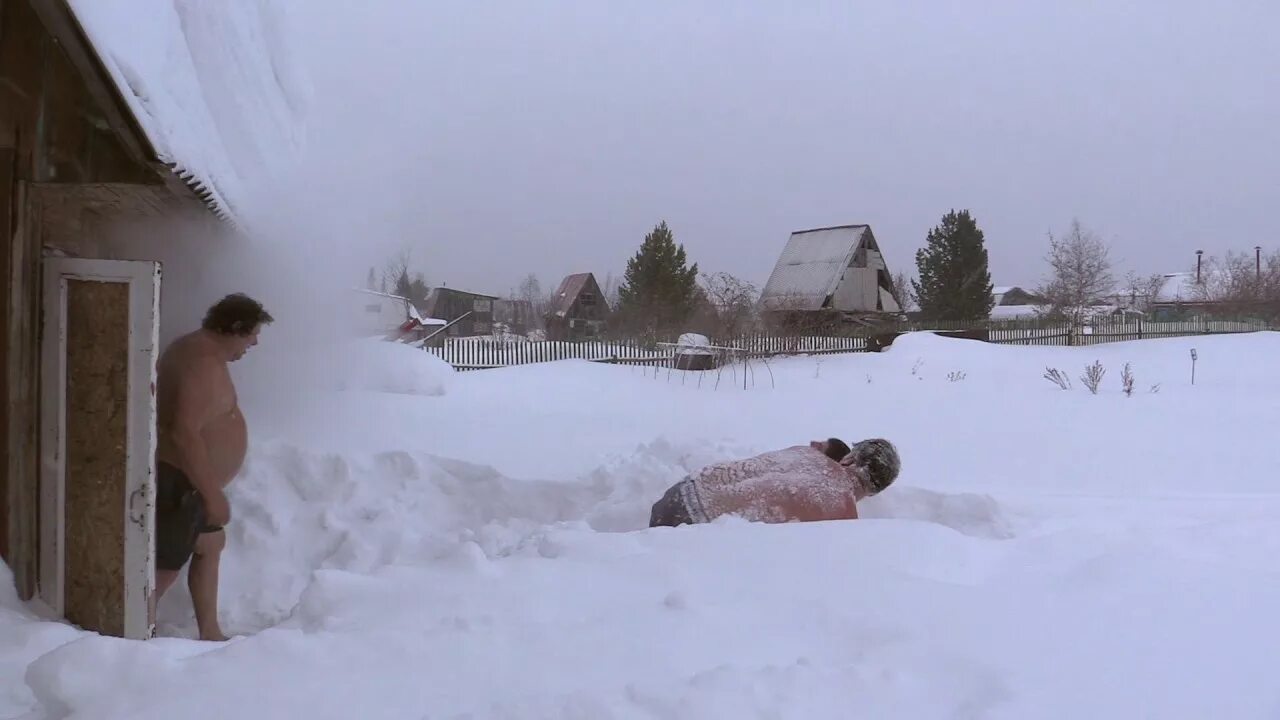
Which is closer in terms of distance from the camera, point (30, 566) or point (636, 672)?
point (636, 672)

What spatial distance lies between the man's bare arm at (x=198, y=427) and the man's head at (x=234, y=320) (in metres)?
0.14

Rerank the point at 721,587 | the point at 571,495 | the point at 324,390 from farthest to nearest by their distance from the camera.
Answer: the point at 324,390 < the point at 571,495 < the point at 721,587

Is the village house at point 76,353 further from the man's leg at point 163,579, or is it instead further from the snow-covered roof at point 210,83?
the man's leg at point 163,579

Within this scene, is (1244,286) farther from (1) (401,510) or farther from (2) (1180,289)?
(1) (401,510)

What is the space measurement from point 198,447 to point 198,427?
0.29 ft

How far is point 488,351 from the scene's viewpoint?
19.4m

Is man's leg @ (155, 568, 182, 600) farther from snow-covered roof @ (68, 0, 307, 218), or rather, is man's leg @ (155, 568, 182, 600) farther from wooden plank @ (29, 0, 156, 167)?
wooden plank @ (29, 0, 156, 167)

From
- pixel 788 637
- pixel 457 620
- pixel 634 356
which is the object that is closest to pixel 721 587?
pixel 788 637

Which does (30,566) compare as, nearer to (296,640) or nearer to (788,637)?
(296,640)

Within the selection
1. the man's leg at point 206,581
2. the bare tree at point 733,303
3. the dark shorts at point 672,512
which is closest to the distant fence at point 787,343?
the bare tree at point 733,303

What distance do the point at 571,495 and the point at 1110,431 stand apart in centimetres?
637

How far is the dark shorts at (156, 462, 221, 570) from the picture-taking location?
366 cm

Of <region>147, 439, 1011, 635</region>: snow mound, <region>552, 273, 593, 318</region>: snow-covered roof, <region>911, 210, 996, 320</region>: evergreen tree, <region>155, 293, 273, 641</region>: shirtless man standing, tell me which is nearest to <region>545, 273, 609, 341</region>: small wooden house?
<region>552, 273, 593, 318</region>: snow-covered roof

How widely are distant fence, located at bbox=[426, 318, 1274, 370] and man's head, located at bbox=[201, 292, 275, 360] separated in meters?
14.7
